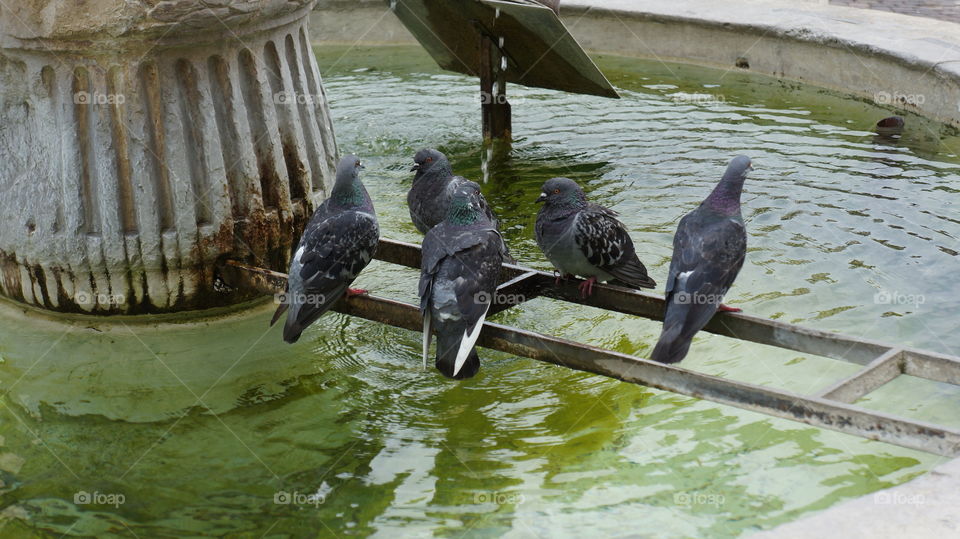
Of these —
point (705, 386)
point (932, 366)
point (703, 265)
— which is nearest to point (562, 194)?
point (703, 265)

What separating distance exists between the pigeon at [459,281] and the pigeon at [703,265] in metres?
0.76

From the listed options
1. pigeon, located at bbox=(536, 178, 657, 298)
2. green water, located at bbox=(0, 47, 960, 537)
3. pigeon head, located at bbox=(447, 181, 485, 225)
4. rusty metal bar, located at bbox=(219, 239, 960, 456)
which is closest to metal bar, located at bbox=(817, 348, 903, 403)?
rusty metal bar, located at bbox=(219, 239, 960, 456)

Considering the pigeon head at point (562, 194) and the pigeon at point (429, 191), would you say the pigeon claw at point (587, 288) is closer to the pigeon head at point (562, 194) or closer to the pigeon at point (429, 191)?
the pigeon head at point (562, 194)

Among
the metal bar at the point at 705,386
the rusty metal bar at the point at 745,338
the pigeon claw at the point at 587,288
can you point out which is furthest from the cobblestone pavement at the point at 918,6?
the metal bar at the point at 705,386

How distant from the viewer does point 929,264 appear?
20.2 ft

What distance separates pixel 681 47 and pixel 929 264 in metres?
4.57

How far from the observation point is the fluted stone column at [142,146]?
5219 millimetres

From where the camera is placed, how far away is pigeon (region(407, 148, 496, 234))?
19.7 ft

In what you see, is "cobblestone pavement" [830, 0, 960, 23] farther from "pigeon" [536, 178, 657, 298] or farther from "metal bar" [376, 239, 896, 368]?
"metal bar" [376, 239, 896, 368]

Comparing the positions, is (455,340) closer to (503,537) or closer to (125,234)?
(503,537)

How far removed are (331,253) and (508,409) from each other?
3.48 feet

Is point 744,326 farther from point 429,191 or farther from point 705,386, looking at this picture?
point 429,191

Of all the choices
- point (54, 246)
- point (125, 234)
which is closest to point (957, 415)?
point (125, 234)

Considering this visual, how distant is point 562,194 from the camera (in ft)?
17.5
